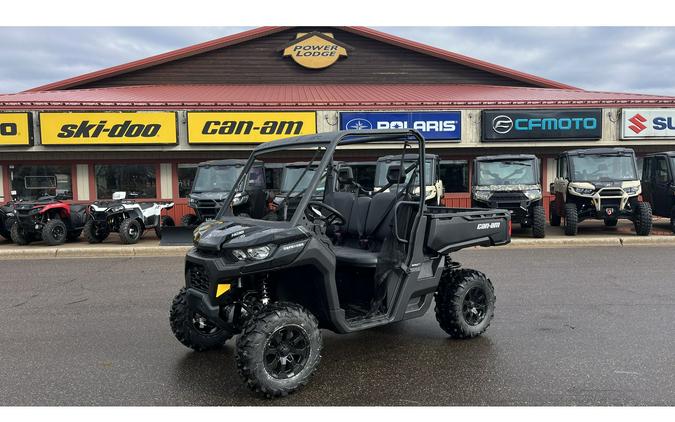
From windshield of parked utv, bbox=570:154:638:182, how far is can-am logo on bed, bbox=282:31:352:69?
1184 centimetres

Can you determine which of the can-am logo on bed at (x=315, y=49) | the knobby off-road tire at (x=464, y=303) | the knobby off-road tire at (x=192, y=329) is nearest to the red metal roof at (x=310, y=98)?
the can-am logo on bed at (x=315, y=49)

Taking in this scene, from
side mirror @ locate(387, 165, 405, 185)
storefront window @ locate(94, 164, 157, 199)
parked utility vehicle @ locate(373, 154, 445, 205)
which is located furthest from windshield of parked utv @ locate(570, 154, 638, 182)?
storefront window @ locate(94, 164, 157, 199)

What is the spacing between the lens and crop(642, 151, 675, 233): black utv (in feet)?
44.4

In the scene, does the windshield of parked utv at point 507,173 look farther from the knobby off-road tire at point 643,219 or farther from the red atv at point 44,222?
the red atv at point 44,222

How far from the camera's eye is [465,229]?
5051 mm

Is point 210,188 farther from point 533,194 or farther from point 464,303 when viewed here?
point 464,303

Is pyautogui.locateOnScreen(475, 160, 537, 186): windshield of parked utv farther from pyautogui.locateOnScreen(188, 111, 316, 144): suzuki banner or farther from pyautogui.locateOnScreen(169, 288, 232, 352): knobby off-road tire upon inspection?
pyautogui.locateOnScreen(169, 288, 232, 352): knobby off-road tire

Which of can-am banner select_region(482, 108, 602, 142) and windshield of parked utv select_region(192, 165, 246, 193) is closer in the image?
windshield of parked utv select_region(192, 165, 246, 193)

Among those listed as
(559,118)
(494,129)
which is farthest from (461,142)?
(559,118)

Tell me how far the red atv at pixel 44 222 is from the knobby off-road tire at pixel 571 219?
12.6 meters

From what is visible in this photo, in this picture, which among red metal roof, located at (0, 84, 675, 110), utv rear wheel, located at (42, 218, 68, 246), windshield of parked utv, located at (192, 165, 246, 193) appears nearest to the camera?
utv rear wheel, located at (42, 218, 68, 246)

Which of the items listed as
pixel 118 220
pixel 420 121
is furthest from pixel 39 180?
pixel 420 121

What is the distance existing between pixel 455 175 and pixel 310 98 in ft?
18.8

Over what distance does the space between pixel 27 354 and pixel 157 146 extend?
40.2 ft
